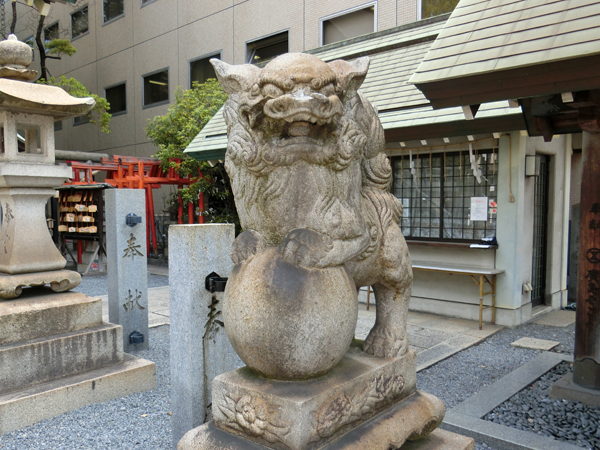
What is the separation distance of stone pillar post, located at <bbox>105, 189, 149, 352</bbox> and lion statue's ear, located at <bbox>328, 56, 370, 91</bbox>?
13.3 ft

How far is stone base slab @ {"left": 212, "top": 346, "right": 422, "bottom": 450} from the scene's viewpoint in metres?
1.84

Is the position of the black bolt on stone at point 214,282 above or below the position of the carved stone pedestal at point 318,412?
above

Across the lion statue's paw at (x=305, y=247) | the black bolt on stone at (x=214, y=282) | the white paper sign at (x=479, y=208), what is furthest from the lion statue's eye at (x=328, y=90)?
the white paper sign at (x=479, y=208)

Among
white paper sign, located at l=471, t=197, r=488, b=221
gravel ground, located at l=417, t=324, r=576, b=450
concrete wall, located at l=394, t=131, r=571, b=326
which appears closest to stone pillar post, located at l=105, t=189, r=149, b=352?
gravel ground, located at l=417, t=324, r=576, b=450

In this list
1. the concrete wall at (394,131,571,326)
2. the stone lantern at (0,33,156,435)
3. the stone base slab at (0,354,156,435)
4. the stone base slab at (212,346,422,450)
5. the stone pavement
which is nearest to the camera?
the stone base slab at (212,346,422,450)

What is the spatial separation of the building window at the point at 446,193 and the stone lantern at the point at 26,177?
5415mm

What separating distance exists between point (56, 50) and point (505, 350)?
19249 millimetres

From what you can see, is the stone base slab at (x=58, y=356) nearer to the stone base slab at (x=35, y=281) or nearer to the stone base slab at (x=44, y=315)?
the stone base slab at (x=44, y=315)

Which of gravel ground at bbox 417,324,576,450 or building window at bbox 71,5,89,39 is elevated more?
building window at bbox 71,5,89,39

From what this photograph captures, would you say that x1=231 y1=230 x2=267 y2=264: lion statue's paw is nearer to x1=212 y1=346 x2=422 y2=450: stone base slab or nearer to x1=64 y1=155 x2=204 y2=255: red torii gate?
x1=212 y1=346 x2=422 y2=450: stone base slab

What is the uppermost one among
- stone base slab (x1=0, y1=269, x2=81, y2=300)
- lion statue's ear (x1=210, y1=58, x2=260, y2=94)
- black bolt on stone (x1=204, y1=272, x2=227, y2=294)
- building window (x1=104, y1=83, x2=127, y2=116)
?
building window (x1=104, y1=83, x2=127, y2=116)

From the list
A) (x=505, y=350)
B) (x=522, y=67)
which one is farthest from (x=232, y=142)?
(x=505, y=350)

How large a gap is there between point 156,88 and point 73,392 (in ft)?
48.7

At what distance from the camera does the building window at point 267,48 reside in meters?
13.3
